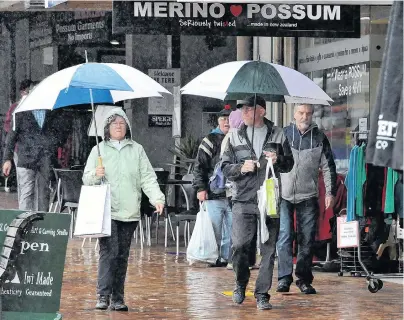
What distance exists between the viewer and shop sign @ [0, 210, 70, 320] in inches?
302

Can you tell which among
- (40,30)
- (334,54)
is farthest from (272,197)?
(40,30)

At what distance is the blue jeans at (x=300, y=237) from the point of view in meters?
11.5

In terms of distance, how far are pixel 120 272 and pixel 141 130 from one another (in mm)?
12586

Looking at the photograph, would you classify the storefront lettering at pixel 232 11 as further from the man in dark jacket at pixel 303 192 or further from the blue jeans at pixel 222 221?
the blue jeans at pixel 222 221

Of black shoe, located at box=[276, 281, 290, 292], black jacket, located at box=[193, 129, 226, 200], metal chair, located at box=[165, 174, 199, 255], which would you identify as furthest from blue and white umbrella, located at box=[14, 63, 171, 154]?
metal chair, located at box=[165, 174, 199, 255]

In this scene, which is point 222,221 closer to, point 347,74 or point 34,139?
point 34,139

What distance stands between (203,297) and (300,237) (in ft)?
3.70

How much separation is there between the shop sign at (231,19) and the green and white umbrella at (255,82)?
1478 mm

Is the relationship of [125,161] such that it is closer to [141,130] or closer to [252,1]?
[252,1]

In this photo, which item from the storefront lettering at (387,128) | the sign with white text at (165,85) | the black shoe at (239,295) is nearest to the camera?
the storefront lettering at (387,128)

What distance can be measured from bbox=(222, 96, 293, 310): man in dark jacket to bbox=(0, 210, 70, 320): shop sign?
114 inches

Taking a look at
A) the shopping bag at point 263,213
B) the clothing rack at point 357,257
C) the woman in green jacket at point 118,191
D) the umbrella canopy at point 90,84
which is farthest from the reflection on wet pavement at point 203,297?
the umbrella canopy at point 90,84

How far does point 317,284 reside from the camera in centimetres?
Result: 1256

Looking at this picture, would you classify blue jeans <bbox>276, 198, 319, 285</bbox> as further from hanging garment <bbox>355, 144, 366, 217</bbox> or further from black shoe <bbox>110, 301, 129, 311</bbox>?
black shoe <bbox>110, 301, 129, 311</bbox>
